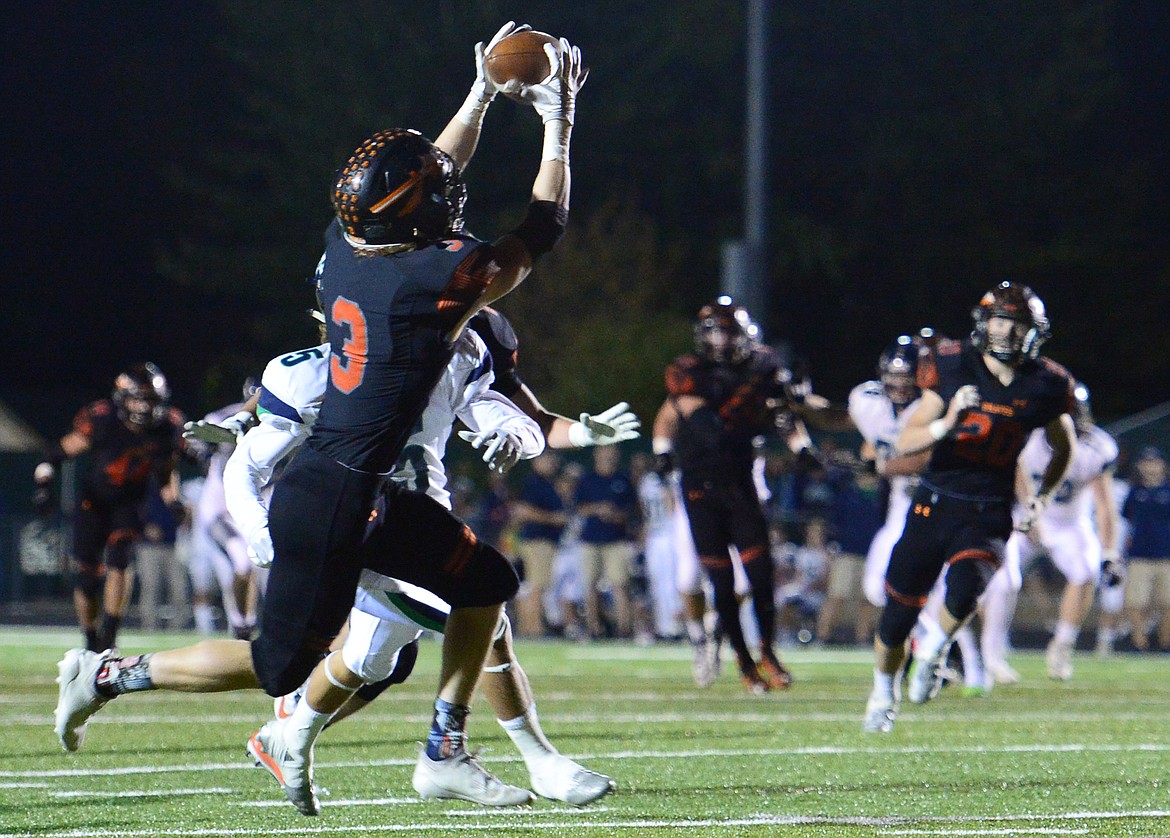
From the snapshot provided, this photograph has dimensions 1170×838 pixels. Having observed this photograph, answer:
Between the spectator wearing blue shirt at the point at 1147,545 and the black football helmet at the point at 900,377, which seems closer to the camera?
the black football helmet at the point at 900,377

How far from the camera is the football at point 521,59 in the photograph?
4969 mm

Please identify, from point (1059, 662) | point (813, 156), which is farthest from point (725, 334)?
point (813, 156)

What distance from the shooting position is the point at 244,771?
245 inches

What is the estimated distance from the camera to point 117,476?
11133mm

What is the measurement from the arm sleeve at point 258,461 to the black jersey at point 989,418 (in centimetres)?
346

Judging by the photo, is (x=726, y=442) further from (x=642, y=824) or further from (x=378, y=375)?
(x=378, y=375)

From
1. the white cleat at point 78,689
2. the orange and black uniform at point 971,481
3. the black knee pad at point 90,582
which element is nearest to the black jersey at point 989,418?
the orange and black uniform at point 971,481

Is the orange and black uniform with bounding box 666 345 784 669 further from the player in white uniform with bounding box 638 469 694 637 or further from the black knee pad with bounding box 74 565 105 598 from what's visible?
the player in white uniform with bounding box 638 469 694 637

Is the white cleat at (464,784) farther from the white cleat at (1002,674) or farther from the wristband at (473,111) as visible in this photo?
the white cleat at (1002,674)

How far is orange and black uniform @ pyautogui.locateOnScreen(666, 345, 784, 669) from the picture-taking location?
31.8 feet

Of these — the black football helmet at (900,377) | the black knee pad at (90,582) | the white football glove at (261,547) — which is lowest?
the black knee pad at (90,582)

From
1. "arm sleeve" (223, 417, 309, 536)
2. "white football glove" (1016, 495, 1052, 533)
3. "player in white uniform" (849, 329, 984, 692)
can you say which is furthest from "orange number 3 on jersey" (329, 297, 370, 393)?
"player in white uniform" (849, 329, 984, 692)

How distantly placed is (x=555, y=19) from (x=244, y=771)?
25334 mm

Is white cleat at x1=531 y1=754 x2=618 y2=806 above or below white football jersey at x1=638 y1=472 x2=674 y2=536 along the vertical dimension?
below
